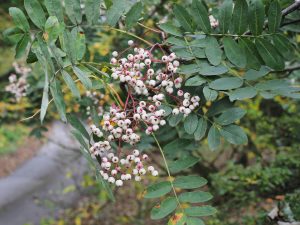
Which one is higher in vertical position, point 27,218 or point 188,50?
point 188,50

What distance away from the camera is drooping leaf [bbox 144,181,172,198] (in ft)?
3.68

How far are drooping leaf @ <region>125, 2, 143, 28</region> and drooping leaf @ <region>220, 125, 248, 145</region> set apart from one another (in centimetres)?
41

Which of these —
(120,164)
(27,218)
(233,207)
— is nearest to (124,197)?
(27,218)

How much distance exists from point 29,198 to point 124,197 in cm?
143

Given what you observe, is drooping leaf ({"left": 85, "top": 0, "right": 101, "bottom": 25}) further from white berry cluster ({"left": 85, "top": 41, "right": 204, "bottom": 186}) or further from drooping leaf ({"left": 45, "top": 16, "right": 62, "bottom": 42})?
drooping leaf ({"left": 45, "top": 16, "right": 62, "bottom": 42})

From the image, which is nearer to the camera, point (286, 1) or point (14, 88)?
point (286, 1)

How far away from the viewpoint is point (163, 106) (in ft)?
3.78

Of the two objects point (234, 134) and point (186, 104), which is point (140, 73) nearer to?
point (186, 104)

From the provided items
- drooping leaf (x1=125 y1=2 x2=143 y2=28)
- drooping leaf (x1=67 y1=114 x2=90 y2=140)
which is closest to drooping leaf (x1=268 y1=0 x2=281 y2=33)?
drooping leaf (x1=125 y1=2 x2=143 y2=28)

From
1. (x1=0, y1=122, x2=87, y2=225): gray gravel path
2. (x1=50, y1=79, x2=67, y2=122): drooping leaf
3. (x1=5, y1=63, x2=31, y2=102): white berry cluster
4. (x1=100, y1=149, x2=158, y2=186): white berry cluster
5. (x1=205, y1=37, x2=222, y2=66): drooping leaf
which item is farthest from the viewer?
(x1=0, y1=122, x2=87, y2=225): gray gravel path

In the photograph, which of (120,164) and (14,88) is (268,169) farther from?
(14,88)

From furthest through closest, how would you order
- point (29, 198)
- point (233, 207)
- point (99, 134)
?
point (29, 198), point (233, 207), point (99, 134)

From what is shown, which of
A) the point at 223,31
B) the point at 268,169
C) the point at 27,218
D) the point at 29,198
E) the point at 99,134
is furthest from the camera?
the point at 29,198

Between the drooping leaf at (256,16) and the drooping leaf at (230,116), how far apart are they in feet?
0.73
